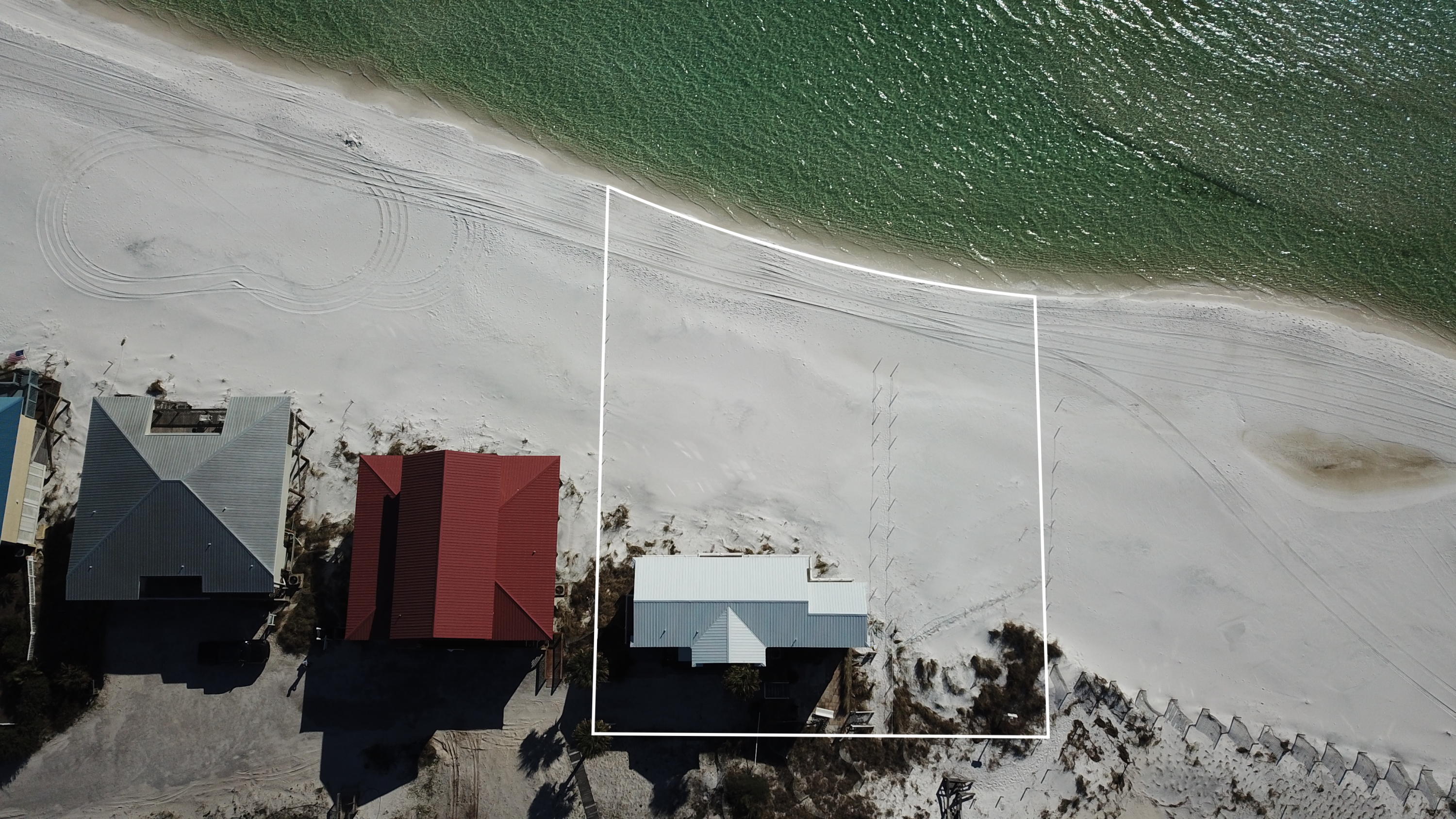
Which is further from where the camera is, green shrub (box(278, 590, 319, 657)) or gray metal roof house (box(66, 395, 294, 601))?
green shrub (box(278, 590, 319, 657))

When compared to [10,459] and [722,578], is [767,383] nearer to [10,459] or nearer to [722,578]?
[722,578]

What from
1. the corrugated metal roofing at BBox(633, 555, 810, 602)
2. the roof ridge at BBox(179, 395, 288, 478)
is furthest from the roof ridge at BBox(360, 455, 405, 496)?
the corrugated metal roofing at BBox(633, 555, 810, 602)

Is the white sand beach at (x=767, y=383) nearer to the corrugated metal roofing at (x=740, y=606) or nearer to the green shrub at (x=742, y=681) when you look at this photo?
the corrugated metal roofing at (x=740, y=606)

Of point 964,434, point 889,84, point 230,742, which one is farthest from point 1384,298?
point 230,742

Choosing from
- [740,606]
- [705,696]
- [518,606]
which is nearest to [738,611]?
[740,606]

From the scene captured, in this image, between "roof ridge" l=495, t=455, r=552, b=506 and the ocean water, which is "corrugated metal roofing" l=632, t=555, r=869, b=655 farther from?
the ocean water

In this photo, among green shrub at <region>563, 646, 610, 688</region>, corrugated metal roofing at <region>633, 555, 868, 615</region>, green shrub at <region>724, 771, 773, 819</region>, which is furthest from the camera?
green shrub at <region>563, 646, 610, 688</region>
